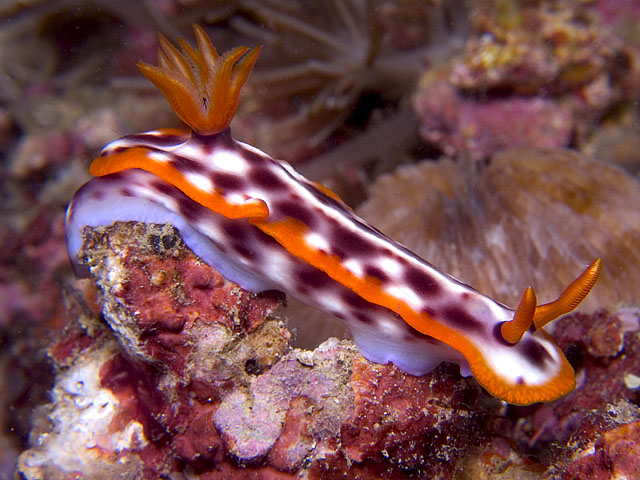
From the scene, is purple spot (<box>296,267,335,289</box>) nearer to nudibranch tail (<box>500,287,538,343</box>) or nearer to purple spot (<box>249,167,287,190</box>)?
purple spot (<box>249,167,287,190</box>)

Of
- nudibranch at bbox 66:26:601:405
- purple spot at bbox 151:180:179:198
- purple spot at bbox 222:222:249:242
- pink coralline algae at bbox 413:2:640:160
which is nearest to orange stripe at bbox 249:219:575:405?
nudibranch at bbox 66:26:601:405

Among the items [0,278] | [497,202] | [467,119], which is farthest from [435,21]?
[0,278]

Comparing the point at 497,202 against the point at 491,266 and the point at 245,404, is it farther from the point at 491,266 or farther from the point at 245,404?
the point at 245,404

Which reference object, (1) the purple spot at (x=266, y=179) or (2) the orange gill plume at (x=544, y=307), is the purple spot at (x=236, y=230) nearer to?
(1) the purple spot at (x=266, y=179)

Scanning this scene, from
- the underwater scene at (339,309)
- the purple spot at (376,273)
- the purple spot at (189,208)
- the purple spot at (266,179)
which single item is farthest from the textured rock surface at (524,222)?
the purple spot at (189,208)

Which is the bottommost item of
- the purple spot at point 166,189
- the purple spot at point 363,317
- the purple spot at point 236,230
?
the purple spot at point 363,317

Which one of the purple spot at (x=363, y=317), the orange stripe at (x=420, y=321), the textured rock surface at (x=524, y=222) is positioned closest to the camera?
the orange stripe at (x=420, y=321)
